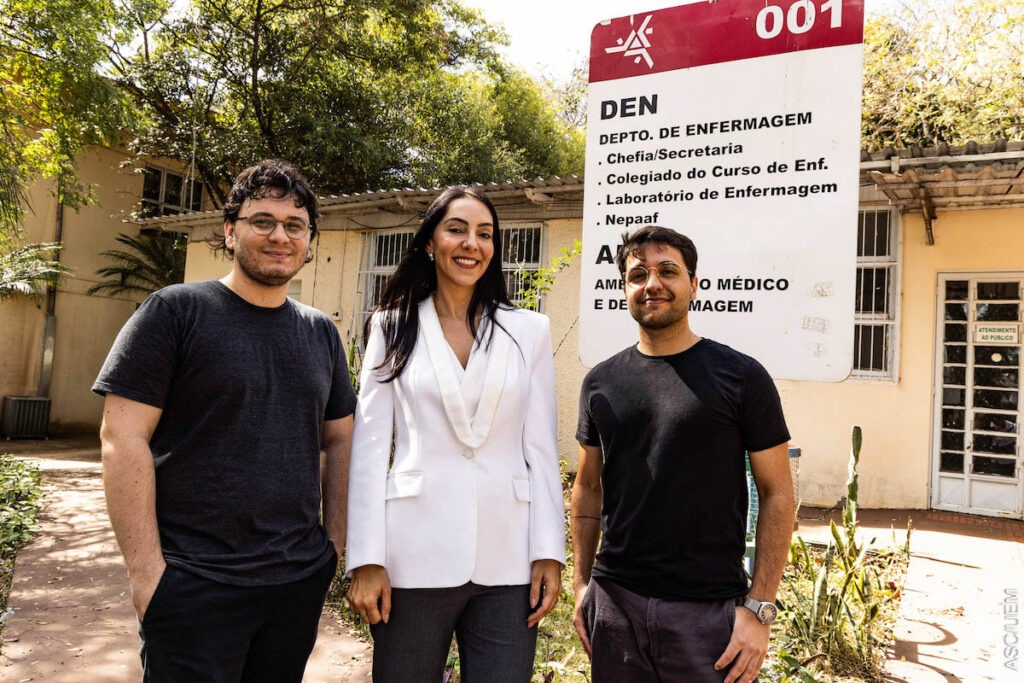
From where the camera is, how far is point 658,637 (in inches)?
68.9

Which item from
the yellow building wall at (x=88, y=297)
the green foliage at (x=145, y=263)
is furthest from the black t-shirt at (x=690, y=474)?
the yellow building wall at (x=88, y=297)

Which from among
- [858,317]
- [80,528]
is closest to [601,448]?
[80,528]

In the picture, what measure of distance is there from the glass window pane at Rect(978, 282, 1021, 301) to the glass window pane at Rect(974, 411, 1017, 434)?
118 cm

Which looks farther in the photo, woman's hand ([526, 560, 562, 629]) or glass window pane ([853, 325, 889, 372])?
glass window pane ([853, 325, 889, 372])

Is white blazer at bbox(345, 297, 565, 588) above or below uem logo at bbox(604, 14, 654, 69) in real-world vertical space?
below

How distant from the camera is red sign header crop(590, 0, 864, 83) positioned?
2.34 meters

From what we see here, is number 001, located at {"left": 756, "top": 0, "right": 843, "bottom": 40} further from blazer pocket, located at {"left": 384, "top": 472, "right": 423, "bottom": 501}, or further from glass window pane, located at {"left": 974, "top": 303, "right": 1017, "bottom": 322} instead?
glass window pane, located at {"left": 974, "top": 303, "right": 1017, "bottom": 322}

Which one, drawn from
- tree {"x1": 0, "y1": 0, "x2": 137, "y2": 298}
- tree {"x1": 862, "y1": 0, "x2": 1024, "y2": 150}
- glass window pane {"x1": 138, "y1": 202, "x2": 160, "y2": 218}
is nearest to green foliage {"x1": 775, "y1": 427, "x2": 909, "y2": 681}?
tree {"x1": 0, "y1": 0, "x2": 137, "y2": 298}

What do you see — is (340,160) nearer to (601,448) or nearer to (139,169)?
(139,169)

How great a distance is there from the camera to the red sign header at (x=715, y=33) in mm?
2336

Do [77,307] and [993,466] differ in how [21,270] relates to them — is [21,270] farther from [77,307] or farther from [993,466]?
[993,466]

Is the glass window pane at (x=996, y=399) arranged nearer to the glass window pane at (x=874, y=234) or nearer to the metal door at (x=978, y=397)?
the metal door at (x=978, y=397)

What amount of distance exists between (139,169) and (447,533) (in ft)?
47.8

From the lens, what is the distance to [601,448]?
79.1 inches
